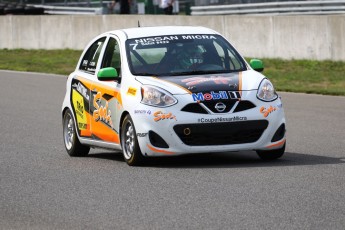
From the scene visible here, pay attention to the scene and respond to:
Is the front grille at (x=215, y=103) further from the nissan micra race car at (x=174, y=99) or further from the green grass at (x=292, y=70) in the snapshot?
the green grass at (x=292, y=70)

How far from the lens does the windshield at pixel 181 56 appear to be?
12.2 metres

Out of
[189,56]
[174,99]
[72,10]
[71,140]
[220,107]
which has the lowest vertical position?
[72,10]

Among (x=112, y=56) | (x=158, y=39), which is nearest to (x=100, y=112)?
(x=112, y=56)

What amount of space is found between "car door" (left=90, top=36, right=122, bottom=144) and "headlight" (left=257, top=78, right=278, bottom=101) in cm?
145

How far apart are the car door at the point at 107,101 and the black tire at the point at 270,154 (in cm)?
148

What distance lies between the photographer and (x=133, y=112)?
11586 mm

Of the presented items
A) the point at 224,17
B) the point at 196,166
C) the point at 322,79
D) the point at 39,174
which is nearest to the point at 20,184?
the point at 39,174

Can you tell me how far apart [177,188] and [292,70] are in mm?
16338

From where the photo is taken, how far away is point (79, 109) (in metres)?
13.3

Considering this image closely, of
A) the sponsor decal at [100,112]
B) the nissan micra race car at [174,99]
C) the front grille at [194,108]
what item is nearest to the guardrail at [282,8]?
the nissan micra race car at [174,99]

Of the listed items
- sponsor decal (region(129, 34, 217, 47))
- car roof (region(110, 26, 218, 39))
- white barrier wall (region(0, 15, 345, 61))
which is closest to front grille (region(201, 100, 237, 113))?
sponsor decal (region(129, 34, 217, 47))

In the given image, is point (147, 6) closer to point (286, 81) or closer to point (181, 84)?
point (286, 81)

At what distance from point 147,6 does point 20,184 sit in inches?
1468

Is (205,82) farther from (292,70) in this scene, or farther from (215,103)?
(292,70)
